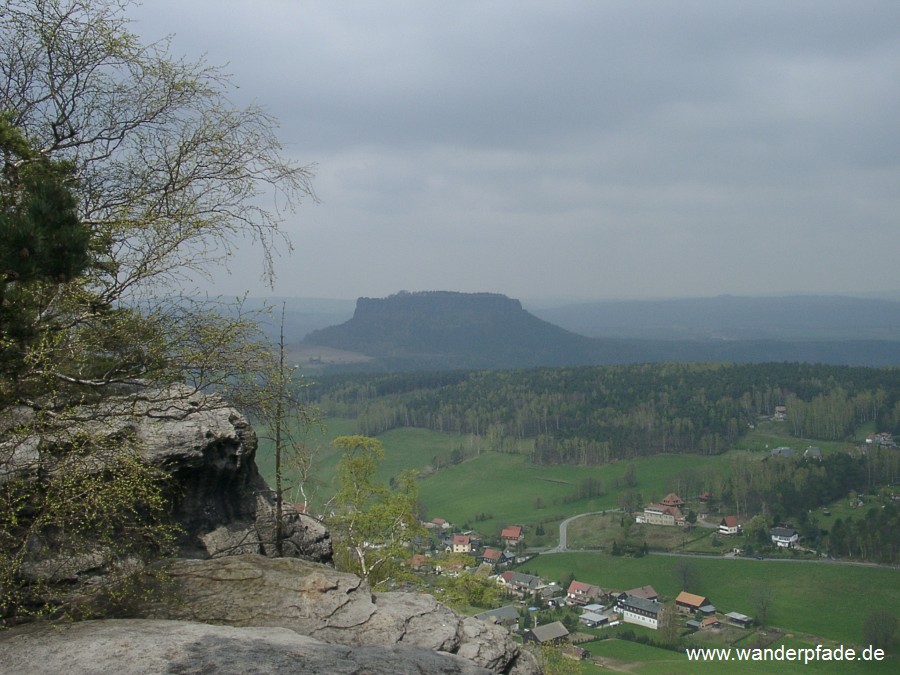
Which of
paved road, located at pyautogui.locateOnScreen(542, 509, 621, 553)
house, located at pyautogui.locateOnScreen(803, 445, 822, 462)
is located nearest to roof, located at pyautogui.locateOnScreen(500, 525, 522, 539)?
paved road, located at pyautogui.locateOnScreen(542, 509, 621, 553)

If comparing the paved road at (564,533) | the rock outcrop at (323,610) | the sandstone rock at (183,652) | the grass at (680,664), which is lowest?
the paved road at (564,533)

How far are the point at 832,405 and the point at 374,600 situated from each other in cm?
17481

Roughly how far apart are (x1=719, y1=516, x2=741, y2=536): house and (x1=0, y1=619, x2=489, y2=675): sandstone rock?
341ft

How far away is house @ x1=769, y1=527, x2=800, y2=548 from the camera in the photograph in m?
95.7

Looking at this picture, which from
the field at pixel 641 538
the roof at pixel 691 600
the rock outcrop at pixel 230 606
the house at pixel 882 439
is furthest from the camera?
the house at pixel 882 439

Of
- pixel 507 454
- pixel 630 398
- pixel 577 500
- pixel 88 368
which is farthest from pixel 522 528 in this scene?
pixel 88 368

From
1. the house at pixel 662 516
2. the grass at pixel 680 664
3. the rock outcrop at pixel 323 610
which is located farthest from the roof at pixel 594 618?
the rock outcrop at pixel 323 610

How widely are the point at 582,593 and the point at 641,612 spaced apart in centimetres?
824

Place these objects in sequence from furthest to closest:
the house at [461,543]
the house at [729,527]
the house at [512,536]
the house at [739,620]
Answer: the house at [729,527], the house at [512,536], the house at [461,543], the house at [739,620]

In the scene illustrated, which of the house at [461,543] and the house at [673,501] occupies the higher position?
the house at [673,501]

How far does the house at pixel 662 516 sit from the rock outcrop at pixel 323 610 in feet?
327

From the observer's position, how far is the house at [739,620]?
222ft

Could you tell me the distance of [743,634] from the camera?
65.1 meters

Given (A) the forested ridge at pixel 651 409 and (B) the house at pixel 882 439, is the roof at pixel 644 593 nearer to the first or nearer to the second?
(A) the forested ridge at pixel 651 409
